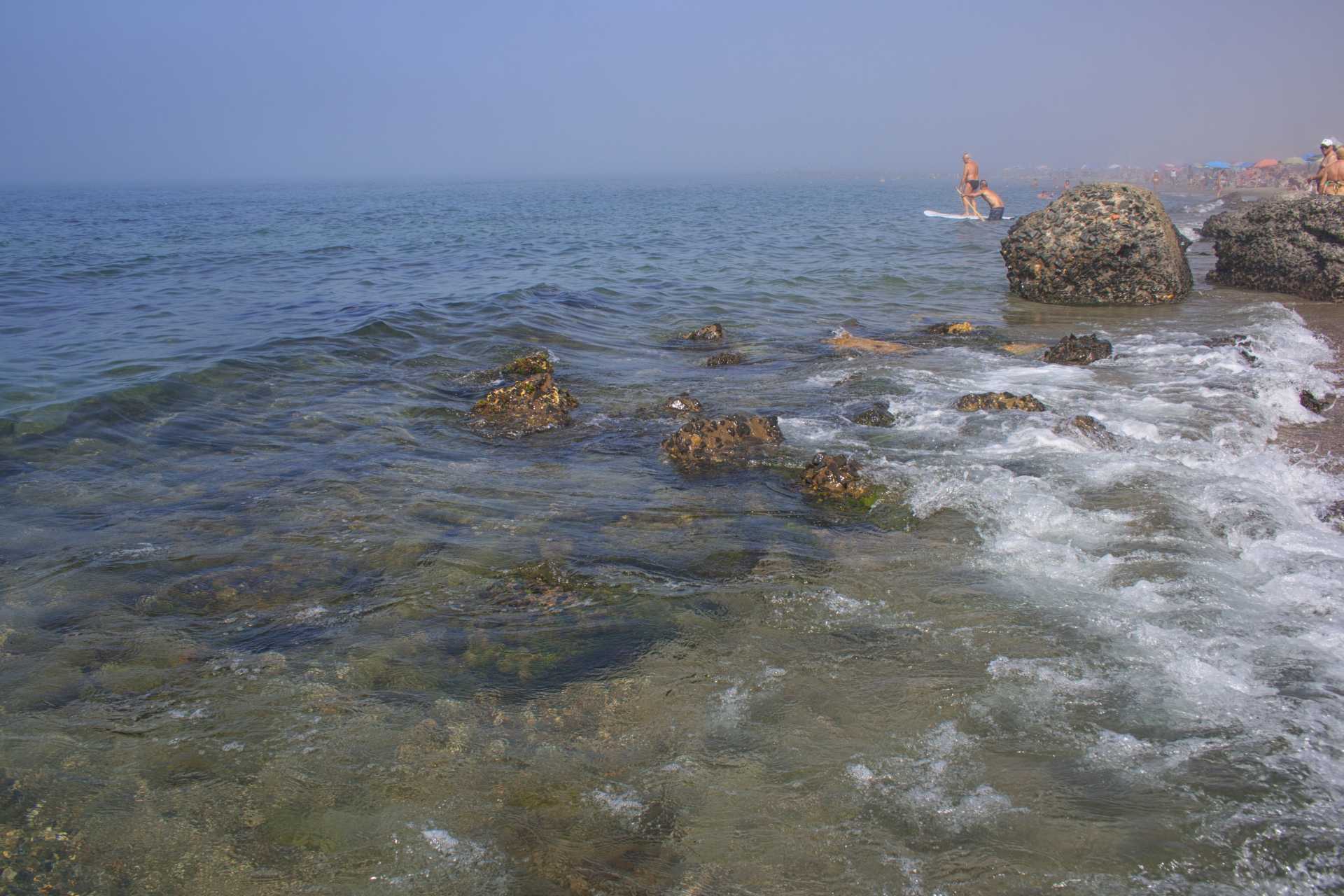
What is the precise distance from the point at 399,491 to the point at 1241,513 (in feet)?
19.9

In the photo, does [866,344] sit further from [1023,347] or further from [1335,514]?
[1335,514]

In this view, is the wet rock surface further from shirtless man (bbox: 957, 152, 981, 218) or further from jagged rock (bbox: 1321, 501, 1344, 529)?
shirtless man (bbox: 957, 152, 981, 218)

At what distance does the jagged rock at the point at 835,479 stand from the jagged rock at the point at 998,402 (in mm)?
2317

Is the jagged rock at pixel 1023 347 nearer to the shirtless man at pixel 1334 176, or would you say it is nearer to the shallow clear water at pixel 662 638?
the shallow clear water at pixel 662 638

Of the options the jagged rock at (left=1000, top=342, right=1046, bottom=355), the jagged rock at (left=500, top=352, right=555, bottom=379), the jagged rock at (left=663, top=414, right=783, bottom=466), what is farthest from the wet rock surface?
the jagged rock at (left=1000, top=342, right=1046, bottom=355)

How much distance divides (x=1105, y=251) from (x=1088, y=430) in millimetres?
8394

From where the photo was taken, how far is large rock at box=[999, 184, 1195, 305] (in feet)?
45.7

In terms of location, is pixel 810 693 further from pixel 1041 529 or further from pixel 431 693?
pixel 1041 529

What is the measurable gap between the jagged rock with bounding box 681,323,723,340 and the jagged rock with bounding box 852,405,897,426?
171 inches

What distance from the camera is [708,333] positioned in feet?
40.4

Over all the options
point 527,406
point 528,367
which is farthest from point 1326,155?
point 527,406

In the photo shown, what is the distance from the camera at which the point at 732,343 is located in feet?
39.8

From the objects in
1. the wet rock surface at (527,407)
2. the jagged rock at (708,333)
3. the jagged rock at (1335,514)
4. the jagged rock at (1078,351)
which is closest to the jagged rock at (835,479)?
the wet rock surface at (527,407)

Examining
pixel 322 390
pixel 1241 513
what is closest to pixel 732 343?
pixel 322 390
